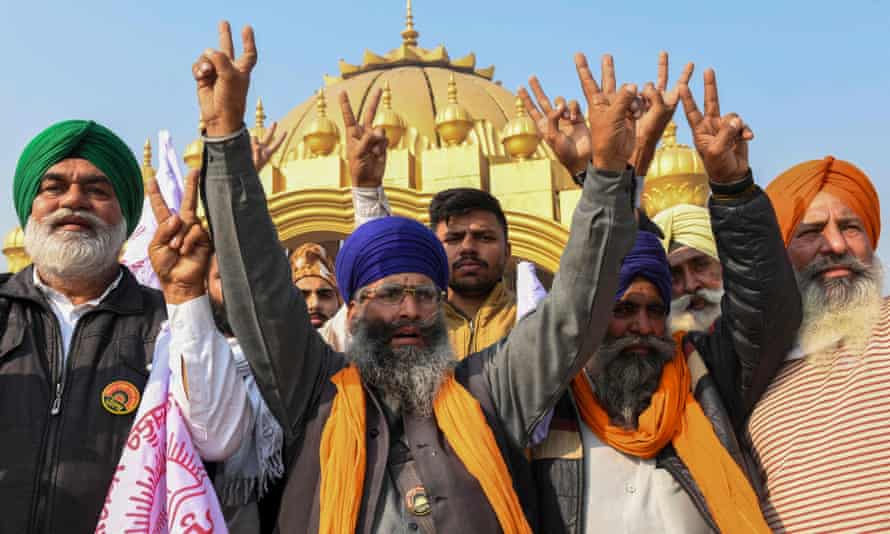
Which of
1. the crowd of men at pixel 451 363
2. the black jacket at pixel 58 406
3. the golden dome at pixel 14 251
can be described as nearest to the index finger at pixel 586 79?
the crowd of men at pixel 451 363

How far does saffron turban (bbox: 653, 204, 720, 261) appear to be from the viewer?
4309mm

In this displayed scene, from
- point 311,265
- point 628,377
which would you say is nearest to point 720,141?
point 628,377

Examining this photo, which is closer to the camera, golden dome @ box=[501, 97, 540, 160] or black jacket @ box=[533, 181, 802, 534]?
black jacket @ box=[533, 181, 802, 534]

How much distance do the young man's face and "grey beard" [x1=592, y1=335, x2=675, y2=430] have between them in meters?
0.78

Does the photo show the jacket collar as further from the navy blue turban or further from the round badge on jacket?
the navy blue turban

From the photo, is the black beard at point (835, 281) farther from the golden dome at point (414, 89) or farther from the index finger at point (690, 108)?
the golden dome at point (414, 89)

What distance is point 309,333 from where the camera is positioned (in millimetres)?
2646

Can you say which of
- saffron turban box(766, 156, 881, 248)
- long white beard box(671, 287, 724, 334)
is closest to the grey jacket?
saffron turban box(766, 156, 881, 248)

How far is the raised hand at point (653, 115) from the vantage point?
3.03m

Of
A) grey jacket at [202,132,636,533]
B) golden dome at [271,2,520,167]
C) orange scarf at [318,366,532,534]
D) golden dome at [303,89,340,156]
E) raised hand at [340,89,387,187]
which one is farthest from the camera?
golden dome at [271,2,520,167]

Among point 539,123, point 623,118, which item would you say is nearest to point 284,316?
point 623,118

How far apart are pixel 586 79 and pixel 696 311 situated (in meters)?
1.55

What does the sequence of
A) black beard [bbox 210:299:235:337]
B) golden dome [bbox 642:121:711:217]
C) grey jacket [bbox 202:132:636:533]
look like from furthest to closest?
golden dome [bbox 642:121:711:217] < black beard [bbox 210:299:235:337] < grey jacket [bbox 202:132:636:533]

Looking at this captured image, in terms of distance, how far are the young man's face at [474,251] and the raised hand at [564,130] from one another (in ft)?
1.61
